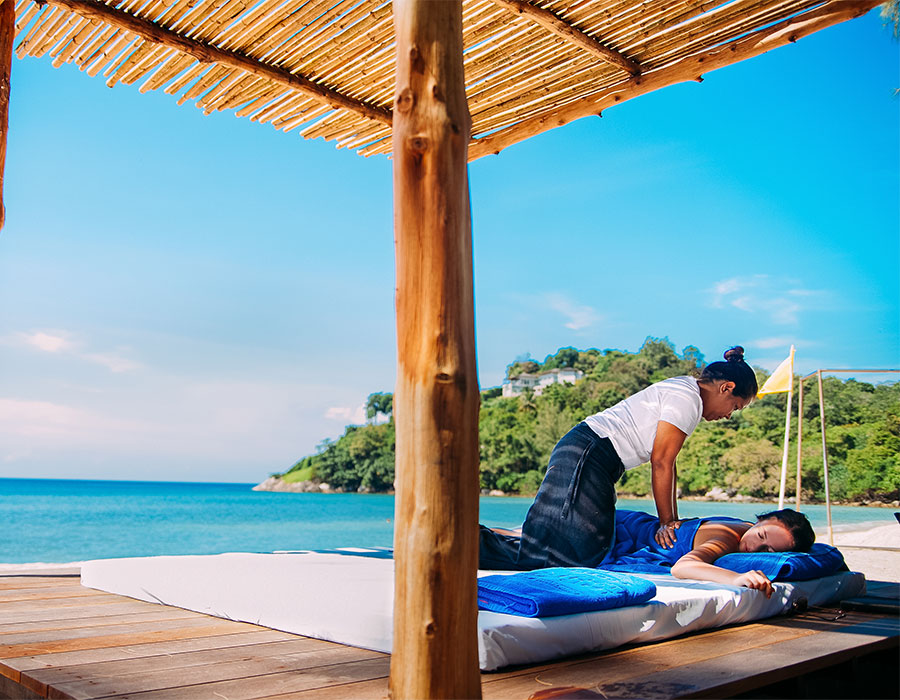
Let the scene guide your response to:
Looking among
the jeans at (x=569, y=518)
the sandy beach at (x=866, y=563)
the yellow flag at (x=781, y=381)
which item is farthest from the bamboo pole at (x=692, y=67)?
the yellow flag at (x=781, y=381)

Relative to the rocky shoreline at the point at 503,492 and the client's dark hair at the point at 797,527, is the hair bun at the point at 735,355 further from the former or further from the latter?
the rocky shoreline at the point at 503,492

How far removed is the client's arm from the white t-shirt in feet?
1.13

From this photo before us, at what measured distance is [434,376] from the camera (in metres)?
1.40

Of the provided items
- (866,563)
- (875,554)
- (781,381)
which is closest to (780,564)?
(866,563)

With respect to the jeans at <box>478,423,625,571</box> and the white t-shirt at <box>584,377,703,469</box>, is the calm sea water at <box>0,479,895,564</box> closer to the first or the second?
the white t-shirt at <box>584,377,703,469</box>

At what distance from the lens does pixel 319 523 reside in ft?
91.1

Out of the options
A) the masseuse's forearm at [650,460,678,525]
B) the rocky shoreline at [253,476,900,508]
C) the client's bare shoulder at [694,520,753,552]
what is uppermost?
the masseuse's forearm at [650,460,678,525]

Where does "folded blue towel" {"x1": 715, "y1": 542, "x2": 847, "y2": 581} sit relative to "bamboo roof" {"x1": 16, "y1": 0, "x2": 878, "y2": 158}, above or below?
below

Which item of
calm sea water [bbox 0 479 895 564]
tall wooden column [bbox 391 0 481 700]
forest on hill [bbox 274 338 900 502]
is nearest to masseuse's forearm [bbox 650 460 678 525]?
tall wooden column [bbox 391 0 481 700]

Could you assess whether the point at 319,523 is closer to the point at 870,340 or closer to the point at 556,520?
the point at 870,340

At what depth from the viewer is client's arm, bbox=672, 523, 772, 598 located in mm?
2469

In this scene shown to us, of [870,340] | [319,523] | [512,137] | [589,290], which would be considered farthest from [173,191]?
[512,137]

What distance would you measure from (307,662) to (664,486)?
1556 mm

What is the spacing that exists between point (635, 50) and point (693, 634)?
6.71 ft
